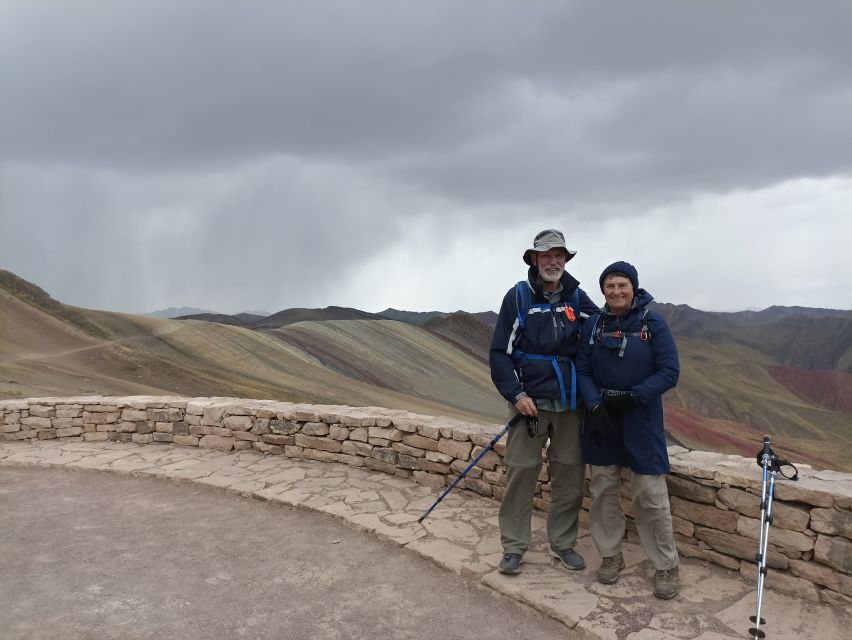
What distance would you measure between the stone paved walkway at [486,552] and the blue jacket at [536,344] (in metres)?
1.32

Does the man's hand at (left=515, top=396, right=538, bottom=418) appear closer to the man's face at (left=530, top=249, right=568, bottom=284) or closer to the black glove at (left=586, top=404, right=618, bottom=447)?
the black glove at (left=586, top=404, right=618, bottom=447)

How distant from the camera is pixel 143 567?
4.46 metres

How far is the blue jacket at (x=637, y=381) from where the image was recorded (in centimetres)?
376

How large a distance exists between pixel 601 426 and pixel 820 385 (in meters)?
106

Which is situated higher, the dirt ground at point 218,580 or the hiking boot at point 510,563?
the hiking boot at point 510,563

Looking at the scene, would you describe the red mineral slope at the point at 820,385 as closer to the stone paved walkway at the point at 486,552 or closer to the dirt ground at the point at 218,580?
the stone paved walkway at the point at 486,552

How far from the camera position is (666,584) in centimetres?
373

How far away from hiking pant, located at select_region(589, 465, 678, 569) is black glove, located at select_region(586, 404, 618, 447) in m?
0.22

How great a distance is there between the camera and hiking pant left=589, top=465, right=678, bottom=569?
3.82 m

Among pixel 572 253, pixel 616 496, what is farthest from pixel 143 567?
pixel 572 253

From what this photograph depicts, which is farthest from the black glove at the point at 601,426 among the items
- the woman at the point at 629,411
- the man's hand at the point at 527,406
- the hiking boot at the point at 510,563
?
the hiking boot at the point at 510,563

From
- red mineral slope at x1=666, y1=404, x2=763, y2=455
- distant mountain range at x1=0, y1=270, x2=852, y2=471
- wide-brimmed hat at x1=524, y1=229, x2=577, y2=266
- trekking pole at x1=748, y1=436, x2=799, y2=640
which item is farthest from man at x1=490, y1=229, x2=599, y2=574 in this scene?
red mineral slope at x1=666, y1=404, x2=763, y2=455

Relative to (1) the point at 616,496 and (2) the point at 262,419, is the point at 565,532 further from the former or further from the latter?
(2) the point at 262,419

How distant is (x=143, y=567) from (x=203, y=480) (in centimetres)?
198
